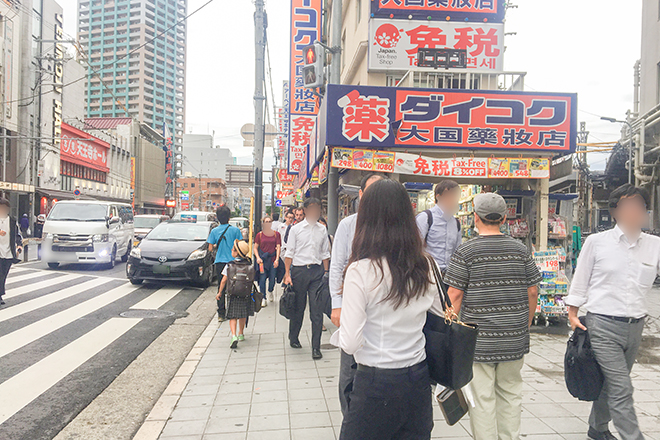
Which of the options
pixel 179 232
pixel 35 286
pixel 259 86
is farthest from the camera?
pixel 179 232

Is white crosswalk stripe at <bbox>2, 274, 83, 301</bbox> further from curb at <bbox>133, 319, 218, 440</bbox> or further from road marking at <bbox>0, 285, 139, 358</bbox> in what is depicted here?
curb at <bbox>133, 319, 218, 440</bbox>

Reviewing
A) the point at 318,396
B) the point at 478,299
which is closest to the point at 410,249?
the point at 478,299

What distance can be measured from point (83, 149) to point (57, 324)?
4307 centimetres

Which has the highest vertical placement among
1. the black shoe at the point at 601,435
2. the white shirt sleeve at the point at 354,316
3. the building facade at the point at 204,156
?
the building facade at the point at 204,156

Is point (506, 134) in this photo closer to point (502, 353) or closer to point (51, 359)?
point (502, 353)

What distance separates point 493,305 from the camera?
9.87 ft

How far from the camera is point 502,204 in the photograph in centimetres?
304

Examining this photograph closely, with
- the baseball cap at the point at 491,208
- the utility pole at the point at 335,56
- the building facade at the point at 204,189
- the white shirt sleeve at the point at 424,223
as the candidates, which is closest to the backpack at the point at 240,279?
the utility pole at the point at 335,56

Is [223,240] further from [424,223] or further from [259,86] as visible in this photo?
[259,86]

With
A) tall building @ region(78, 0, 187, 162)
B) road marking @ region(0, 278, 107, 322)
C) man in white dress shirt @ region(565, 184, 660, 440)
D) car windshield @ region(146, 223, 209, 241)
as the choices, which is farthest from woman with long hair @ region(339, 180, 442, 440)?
tall building @ region(78, 0, 187, 162)

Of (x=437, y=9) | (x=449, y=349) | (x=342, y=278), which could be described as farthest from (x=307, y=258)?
(x=437, y=9)

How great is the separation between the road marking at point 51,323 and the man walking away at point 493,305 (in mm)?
5622

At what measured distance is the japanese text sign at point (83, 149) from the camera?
41.7 metres

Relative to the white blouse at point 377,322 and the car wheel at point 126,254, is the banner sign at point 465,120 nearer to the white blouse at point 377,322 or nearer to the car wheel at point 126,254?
the white blouse at point 377,322
